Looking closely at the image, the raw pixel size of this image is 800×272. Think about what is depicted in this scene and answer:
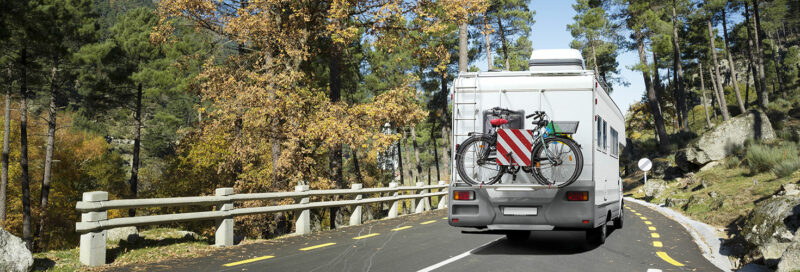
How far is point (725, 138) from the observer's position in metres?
27.9

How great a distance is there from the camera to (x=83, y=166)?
43469 millimetres

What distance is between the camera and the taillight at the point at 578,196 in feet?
27.5

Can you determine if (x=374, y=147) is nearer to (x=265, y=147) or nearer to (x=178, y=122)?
(x=265, y=147)

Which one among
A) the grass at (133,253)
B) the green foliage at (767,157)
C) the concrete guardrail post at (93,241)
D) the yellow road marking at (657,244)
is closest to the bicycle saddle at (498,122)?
the yellow road marking at (657,244)

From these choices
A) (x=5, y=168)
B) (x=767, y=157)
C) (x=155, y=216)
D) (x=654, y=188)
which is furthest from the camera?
(x=5, y=168)

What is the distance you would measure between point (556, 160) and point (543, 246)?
2.57m

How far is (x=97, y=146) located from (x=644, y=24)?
41680mm

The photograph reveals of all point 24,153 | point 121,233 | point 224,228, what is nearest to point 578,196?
point 224,228

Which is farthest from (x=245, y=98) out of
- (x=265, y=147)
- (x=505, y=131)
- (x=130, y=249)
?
(x=505, y=131)

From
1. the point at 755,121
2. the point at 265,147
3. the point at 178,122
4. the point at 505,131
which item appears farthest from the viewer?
the point at 178,122

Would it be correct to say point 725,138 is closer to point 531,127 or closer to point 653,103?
point 653,103

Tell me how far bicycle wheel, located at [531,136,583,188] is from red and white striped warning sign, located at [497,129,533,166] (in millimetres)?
156

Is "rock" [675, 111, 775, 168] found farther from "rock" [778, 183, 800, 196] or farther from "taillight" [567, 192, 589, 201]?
"taillight" [567, 192, 589, 201]

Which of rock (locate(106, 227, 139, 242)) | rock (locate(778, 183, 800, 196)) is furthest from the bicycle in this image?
rock (locate(106, 227, 139, 242))
